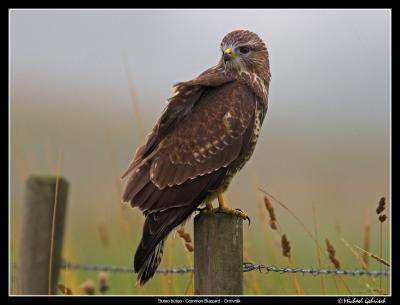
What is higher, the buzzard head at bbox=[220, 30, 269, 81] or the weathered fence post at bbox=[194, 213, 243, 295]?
the buzzard head at bbox=[220, 30, 269, 81]

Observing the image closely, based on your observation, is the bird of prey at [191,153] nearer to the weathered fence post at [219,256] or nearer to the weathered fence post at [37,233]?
the weathered fence post at [219,256]

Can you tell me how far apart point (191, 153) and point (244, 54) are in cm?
110

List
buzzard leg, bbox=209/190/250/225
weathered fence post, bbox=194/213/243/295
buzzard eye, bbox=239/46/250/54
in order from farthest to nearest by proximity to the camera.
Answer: buzzard eye, bbox=239/46/250/54 → buzzard leg, bbox=209/190/250/225 → weathered fence post, bbox=194/213/243/295

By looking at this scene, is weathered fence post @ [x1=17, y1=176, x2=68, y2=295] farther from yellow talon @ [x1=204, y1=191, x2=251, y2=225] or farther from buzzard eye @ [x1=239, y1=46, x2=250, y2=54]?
buzzard eye @ [x1=239, y1=46, x2=250, y2=54]

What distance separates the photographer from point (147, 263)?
4691 millimetres

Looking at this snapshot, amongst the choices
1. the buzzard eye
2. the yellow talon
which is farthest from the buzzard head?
the yellow talon

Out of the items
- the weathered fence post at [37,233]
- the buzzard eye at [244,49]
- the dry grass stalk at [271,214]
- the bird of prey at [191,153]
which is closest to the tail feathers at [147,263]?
the bird of prey at [191,153]

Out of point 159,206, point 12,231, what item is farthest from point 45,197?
point 159,206

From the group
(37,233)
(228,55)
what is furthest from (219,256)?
(37,233)

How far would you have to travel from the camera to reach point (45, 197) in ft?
18.9

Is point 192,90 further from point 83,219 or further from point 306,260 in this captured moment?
point 83,219

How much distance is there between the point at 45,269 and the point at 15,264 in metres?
0.30

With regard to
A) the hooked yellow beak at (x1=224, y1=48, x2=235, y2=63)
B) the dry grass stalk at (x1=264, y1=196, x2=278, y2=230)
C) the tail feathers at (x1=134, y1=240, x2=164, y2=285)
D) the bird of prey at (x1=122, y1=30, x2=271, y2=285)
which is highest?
the hooked yellow beak at (x1=224, y1=48, x2=235, y2=63)

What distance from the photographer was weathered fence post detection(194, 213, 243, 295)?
4.18 m
